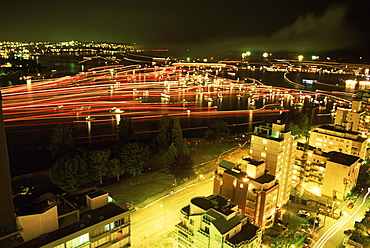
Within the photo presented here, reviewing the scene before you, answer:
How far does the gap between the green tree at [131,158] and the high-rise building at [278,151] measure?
140 inches

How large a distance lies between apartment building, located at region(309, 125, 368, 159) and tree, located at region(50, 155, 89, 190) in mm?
8265

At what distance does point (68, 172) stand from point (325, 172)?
24.0ft

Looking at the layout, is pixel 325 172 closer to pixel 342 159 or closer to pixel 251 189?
pixel 342 159

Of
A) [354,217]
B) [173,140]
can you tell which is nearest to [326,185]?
[354,217]

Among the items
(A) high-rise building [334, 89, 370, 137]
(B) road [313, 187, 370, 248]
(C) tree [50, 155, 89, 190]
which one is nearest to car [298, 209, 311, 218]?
(B) road [313, 187, 370, 248]

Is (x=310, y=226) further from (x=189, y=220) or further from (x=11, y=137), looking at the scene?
(x=11, y=137)

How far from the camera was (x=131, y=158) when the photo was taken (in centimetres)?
857

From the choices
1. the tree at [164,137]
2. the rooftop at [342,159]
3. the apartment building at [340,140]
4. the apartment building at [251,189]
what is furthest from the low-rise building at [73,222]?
the apartment building at [340,140]

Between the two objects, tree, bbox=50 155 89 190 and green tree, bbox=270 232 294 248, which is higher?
tree, bbox=50 155 89 190

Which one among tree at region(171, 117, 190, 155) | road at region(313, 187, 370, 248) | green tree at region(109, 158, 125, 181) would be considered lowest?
road at region(313, 187, 370, 248)

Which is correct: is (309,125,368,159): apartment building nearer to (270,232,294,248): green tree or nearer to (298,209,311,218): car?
(298,209,311,218): car

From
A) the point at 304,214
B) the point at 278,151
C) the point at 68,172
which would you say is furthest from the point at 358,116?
the point at 68,172

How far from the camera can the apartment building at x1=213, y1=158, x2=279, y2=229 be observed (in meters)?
6.24

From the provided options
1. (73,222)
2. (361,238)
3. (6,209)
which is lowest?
(361,238)
